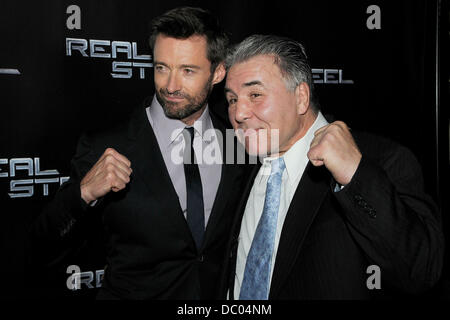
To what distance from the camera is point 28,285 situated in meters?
2.36

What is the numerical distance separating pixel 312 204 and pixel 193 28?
40.7 inches

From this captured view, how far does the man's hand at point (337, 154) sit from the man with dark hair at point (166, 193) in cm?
74

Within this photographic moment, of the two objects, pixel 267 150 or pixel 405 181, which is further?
pixel 267 150

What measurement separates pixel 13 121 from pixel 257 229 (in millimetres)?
1498

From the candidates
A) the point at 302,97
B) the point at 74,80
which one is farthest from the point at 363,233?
the point at 74,80

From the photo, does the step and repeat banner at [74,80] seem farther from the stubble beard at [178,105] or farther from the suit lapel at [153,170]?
the stubble beard at [178,105]

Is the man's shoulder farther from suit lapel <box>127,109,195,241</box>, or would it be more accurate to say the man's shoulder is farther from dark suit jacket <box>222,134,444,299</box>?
suit lapel <box>127,109,195,241</box>

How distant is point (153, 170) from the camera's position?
185 centimetres

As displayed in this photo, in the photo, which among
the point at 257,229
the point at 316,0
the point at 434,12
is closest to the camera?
the point at 257,229

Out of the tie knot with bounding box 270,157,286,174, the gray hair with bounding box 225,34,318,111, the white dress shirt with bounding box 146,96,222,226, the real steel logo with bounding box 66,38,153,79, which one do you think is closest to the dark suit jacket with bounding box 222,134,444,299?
the tie knot with bounding box 270,157,286,174

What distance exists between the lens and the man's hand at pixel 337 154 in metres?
1.20

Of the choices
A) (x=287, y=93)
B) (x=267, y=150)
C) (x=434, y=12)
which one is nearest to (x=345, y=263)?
(x=267, y=150)

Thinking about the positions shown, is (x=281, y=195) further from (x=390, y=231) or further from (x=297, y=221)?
(x=390, y=231)
